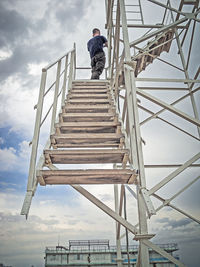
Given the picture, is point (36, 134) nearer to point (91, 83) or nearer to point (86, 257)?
point (91, 83)

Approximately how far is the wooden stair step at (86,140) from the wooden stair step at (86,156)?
15.1 inches

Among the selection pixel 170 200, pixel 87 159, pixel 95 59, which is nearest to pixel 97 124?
pixel 87 159

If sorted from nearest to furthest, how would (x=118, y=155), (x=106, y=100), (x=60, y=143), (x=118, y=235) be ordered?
1. (x=118, y=155)
2. (x=60, y=143)
3. (x=106, y=100)
4. (x=118, y=235)

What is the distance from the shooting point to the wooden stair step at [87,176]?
8.26 ft

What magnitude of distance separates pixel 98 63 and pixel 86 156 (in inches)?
199

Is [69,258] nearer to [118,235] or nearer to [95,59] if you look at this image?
[118,235]

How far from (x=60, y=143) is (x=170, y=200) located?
3.15 metres

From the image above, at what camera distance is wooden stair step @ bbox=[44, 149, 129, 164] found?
9.23 ft

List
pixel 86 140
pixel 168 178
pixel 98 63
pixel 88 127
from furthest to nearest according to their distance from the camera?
pixel 98 63 → pixel 88 127 → pixel 86 140 → pixel 168 178

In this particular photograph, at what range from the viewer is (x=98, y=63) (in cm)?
718

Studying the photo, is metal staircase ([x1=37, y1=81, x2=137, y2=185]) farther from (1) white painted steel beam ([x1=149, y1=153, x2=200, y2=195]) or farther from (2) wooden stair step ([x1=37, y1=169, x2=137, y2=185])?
(1) white painted steel beam ([x1=149, y1=153, x2=200, y2=195])

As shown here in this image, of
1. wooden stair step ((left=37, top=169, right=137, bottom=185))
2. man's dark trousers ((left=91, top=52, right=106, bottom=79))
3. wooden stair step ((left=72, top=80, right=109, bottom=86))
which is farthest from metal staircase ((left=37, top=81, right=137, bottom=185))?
man's dark trousers ((left=91, top=52, right=106, bottom=79))

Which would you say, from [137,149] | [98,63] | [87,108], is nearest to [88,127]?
[87,108]

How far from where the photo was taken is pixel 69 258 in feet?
58.7
